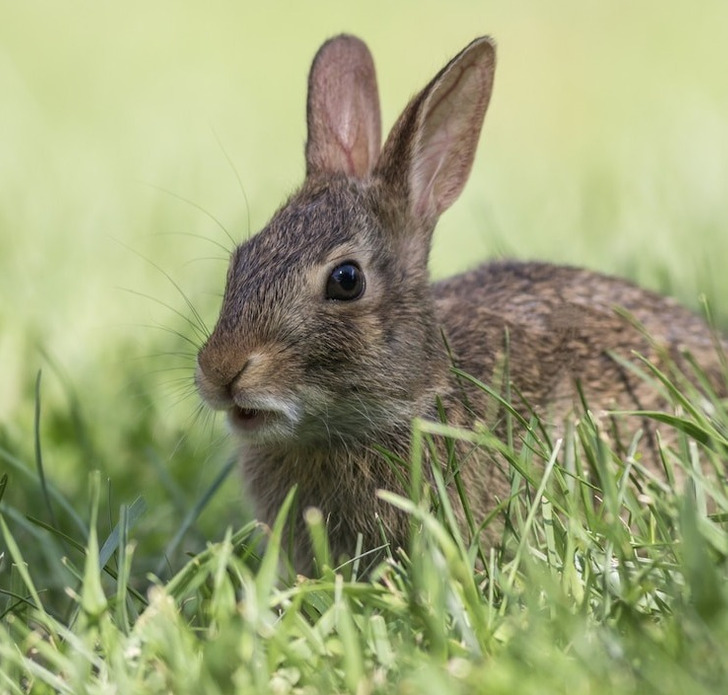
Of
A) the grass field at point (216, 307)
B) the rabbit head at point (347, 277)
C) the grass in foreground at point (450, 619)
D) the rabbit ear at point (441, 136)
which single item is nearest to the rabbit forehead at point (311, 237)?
the rabbit head at point (347, 277)

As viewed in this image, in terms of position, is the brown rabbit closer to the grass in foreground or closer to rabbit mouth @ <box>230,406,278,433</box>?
rabbit mouth @ <box>230,406,278,433</box>

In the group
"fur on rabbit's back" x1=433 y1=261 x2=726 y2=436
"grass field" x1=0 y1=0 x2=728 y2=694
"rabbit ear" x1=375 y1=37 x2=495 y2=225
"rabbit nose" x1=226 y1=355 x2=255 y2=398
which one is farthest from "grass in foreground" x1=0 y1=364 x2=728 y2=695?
"rabbit ear" x1=375 y1=37 x2=495 y2=225

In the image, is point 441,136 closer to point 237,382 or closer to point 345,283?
point 345,283

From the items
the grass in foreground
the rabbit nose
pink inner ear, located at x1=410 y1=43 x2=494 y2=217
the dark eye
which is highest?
pink inner ear, located at x1=410 y1=43 x2=494 y2=217

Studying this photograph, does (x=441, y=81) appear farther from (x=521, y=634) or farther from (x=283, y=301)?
(x=521, y=634)

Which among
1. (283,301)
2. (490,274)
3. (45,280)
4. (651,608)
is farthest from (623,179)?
(651,608)

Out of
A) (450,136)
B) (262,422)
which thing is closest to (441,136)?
(450,136)

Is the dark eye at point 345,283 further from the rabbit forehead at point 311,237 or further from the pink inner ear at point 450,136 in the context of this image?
the pink inner ear at point 450,136

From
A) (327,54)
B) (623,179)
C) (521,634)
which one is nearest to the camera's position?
(521,634)
